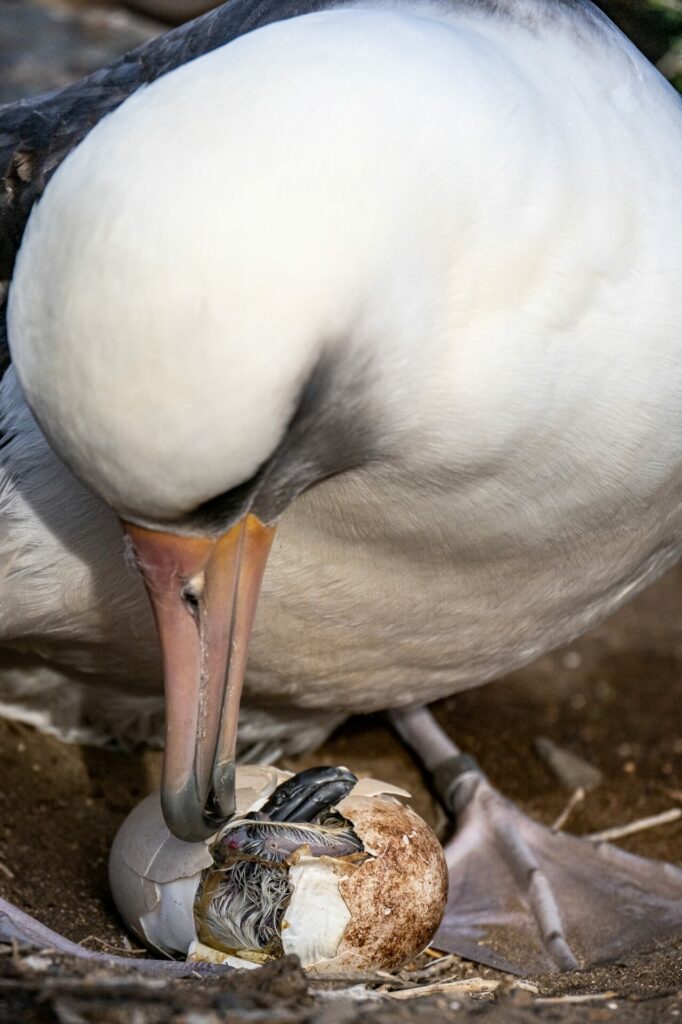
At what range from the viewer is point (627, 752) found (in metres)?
5.87

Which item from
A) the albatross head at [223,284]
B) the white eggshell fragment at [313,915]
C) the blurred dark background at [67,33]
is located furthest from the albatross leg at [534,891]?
the blurred dark background at [67,33]

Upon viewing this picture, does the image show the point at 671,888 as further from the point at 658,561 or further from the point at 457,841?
the point at 658,561

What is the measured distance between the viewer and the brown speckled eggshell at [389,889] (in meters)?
3.50

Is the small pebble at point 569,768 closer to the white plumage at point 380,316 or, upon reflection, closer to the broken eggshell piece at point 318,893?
the white plumage at point 380,316

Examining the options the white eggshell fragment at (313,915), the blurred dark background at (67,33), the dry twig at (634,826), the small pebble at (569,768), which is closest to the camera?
the white eggshell fragment at (313,915)

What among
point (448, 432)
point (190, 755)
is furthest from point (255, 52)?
point (190, 755)

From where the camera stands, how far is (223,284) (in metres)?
2.57

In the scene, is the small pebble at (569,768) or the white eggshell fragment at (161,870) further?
the small pebble at (569,768)

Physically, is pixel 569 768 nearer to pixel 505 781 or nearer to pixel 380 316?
pixel 505 781

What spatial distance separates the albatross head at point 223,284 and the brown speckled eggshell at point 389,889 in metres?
0.94

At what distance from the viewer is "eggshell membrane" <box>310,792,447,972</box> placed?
3498 mm

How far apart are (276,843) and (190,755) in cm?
39

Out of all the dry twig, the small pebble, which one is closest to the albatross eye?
the dry twig

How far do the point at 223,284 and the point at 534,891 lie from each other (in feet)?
9.26
